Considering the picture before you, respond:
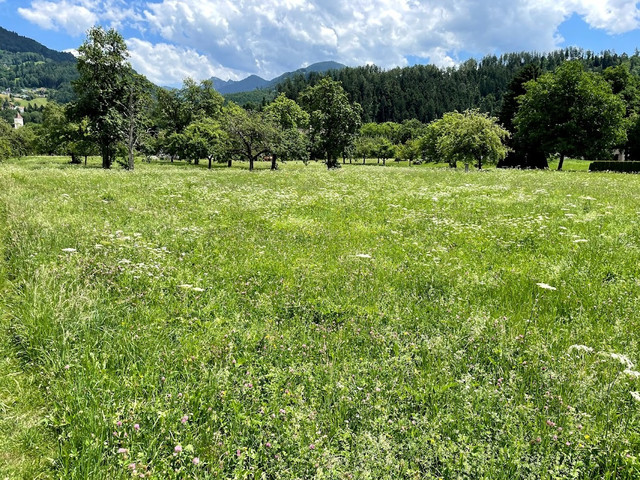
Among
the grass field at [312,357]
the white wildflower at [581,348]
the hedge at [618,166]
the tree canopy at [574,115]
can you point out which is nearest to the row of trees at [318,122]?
the tree canopy at [574,115]

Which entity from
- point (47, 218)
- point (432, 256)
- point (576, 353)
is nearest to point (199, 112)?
point (47, 218)

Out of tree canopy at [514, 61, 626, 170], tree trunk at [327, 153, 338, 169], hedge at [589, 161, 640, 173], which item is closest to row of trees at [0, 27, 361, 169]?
tree trunk at [327, 153, 338, 169]

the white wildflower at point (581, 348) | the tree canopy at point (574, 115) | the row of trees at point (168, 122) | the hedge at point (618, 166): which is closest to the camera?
the white wildflower at point (581, 348)

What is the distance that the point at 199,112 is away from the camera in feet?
217

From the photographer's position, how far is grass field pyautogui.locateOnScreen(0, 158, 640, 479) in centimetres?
318

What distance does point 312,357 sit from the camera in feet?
15.1

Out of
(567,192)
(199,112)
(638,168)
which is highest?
(199,112)

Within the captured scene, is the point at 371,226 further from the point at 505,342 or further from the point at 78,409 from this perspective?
the point at 78,409

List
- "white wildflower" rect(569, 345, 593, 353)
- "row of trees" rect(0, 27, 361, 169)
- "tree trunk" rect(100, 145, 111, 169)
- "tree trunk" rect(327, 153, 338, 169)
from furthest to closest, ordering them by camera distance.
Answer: "tree trunk" rect(327, 153, 338, 169)
"tree trunk" rect(100, 145, 111, 169)
"row of trees" rect(0, 27, 361, 169)
"white wildflower" rect(569, 345, 593, 353)

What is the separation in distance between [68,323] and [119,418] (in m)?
2.03

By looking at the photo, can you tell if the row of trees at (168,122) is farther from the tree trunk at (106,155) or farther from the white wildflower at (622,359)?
the white wildflower at (622,359)

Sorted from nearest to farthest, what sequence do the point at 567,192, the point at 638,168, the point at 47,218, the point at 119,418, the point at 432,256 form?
the point at 119,418 < the point at 432,256 < the point at 47,218 < the point at 567,192 < the point at 638,168

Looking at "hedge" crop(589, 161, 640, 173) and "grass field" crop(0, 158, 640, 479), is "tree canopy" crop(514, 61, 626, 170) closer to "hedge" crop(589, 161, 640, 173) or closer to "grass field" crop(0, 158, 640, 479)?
"hedge" crop(589, 161, 640, 173)

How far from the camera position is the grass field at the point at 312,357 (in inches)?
125
